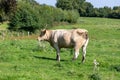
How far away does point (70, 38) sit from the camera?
21344 millimetres

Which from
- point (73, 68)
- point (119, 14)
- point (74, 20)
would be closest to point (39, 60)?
point (73, 68)

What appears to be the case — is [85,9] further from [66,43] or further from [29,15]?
[66,43]

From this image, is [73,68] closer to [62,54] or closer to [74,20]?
[62,54]

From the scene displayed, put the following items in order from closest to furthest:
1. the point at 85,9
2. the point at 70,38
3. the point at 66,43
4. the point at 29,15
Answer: the point at 70,38
the point at 66,43
the point at 29,15
the point at 85,9

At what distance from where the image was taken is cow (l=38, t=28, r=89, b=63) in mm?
21094

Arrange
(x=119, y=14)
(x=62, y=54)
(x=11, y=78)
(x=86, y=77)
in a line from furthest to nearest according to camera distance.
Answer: (x=119, y=14), (x=62, y=54), (x=86, y=77), (x=11, y=78)

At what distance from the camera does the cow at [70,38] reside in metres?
21.1

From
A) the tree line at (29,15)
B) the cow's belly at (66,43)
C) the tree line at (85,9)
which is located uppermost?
the cow's belly at (66,43)

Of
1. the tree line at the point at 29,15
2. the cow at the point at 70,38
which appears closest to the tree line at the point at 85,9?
the tree line at the point at 29,15

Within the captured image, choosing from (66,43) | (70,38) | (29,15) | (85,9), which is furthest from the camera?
(85,9)

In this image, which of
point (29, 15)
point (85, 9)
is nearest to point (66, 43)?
point (29, 15)

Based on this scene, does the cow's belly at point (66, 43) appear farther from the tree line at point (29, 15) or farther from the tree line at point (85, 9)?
the tree line at point (85, 9)

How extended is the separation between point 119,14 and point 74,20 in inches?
1409

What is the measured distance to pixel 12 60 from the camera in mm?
20406
